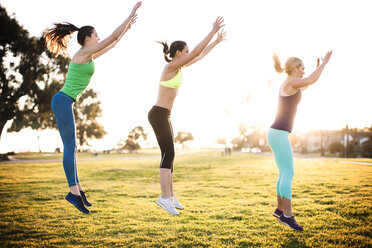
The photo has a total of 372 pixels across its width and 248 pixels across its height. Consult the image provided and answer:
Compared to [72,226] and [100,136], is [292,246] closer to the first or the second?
[72,226]

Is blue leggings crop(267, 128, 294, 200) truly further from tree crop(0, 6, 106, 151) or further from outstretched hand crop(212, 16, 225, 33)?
tree crop(0, 6, 106, 151)

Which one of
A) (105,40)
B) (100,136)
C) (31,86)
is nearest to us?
(105,40)

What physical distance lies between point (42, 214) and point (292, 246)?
7.67 metres

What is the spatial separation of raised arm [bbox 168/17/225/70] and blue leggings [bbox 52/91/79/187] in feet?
5.08

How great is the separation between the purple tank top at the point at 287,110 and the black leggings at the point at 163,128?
5.83ft

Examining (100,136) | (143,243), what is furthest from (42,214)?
(100,136)

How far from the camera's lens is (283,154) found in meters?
4.38

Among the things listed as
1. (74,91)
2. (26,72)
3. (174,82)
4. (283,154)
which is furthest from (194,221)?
(26,72)

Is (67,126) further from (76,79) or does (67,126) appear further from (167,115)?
(167,115)

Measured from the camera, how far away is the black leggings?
13.3 feet

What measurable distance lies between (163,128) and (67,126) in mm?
1358

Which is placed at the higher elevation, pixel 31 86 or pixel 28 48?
pixel 28 48

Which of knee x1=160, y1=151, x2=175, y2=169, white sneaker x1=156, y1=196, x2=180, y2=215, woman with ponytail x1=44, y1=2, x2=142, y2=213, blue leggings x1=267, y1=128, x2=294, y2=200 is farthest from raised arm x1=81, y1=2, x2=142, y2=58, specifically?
blue leggings x1=267, y1=128, x2=294, y2=200

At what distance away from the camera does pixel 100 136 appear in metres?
75.8
